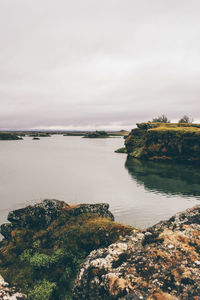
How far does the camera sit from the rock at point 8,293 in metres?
8.51

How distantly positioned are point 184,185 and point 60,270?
113 ft

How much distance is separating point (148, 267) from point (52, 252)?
237 inches

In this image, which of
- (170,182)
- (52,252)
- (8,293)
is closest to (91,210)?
(52,252)

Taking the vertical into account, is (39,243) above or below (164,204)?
above

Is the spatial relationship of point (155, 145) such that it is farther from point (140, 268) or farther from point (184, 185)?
point (140, 268)

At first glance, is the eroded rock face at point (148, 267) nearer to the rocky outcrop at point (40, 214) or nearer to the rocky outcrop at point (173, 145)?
the rocky outcrop at point (40, 214)

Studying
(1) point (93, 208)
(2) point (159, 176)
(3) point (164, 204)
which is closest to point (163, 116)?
(2) point (159, 176)

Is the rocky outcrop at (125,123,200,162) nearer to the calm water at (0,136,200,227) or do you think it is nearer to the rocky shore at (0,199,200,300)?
the calm water at (0,136,200,227)

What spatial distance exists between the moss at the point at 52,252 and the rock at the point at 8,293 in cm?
37

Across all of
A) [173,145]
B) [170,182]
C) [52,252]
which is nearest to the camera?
[52,252]

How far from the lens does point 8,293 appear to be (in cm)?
873

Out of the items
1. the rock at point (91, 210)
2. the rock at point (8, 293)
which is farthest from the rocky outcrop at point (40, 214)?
the rock at point (8, 293)

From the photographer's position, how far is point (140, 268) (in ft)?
28.8

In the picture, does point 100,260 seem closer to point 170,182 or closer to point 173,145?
point 170,182
